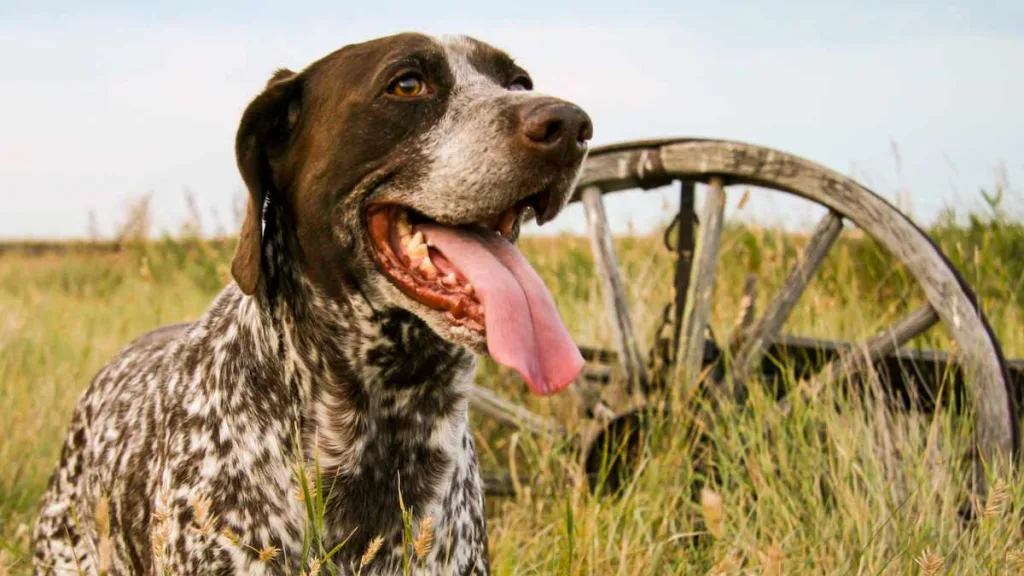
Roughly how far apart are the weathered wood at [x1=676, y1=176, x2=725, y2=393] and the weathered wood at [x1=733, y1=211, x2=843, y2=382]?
0.55 ft

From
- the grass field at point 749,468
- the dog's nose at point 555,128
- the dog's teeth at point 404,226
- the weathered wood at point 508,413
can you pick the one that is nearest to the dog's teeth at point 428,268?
the dog's teeth at point 404,226

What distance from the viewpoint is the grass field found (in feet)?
9.52

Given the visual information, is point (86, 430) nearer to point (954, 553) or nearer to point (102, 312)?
point (954, 553)

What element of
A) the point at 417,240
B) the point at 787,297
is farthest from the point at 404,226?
the point at 787,297

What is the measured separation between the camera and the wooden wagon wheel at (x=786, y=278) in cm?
358

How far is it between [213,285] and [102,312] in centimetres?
141

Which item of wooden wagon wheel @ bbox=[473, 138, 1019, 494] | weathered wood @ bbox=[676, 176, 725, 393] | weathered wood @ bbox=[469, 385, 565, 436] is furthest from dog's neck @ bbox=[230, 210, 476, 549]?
weathered wood @ bbox=[676, 176, 725, 393]

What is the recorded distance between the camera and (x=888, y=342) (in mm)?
3939

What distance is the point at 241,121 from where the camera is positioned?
2.39 meters

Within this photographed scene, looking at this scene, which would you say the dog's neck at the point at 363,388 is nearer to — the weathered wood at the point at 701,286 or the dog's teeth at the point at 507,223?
the dog's teeth at the point at 507,223

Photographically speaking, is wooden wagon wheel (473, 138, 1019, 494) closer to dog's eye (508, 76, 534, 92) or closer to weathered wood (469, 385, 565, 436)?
weathered wood (469, 385, 565, 436)

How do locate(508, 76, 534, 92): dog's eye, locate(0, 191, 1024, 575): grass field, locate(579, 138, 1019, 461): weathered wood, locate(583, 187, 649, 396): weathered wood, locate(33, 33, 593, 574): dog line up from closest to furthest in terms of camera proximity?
1. locate(33, 33, 593, 574): dog
2. locate(508, 76, 534, 92): dog's eye
3. locate(0, 191, 1024, 575): grass field
4. locate(579, 138, 1019, 461): weathered wood
5. locate(583, 187, 649, 396): weathered wood

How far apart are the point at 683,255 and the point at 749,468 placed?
109cm

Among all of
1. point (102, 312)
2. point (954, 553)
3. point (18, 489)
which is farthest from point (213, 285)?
point (954, 553)
